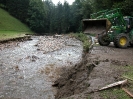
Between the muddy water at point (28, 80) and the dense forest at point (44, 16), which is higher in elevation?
the dense forest at point (44, 16)

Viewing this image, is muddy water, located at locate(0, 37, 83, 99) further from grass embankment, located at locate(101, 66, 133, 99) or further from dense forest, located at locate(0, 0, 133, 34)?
dense forest, located at locate(0, 0, 133, 34)

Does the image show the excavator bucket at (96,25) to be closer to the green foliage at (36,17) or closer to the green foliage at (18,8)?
the green foliage at (36,17)

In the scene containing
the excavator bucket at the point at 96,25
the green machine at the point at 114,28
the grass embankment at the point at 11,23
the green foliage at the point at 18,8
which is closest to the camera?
the excavator bucket at the point at 96,25

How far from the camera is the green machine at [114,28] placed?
21094mm

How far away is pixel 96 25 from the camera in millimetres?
21500

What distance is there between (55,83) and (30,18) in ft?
288

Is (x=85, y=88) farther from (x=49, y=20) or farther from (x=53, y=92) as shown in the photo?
(x=49, y=20)

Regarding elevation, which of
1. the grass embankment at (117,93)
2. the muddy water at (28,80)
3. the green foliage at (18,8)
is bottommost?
the muddy water at (28,80)

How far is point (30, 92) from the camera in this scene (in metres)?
10.3

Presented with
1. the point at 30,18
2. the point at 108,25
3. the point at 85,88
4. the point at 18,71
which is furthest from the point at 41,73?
the point at 30,18

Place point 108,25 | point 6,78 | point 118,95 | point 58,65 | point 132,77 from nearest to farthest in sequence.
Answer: point 118,95 < point 132,77 < point 6,78 < point 58,65 < point 108,25

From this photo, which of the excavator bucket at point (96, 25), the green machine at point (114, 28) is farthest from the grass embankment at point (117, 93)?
the green machine at point (114, 28)

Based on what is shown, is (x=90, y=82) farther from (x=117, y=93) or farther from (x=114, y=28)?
(x=114, y=28)

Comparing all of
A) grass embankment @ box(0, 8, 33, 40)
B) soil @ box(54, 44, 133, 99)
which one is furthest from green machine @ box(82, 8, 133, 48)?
grass embankment @ box(0, 8, 33, 40)
